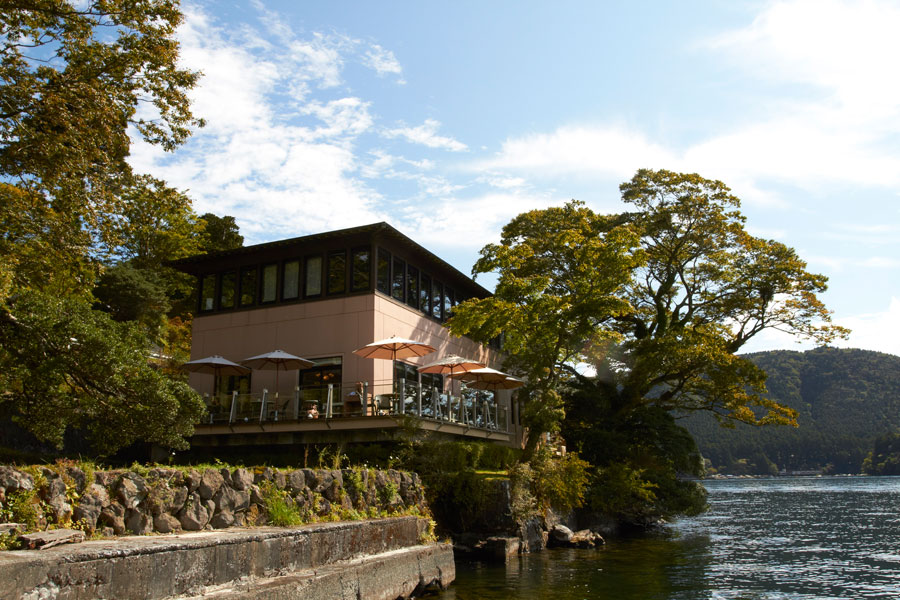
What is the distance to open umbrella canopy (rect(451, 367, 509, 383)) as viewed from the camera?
25047 mm

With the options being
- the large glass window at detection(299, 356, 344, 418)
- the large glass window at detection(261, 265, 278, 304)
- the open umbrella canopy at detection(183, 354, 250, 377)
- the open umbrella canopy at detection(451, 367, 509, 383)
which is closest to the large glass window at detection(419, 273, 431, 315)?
the open umbrella canopy at detection(451, 367, 509, 383)

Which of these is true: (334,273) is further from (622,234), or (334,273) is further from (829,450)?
(829,450)

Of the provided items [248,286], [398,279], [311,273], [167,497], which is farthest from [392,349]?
[167,497]

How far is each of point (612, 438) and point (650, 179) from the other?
12.2 m

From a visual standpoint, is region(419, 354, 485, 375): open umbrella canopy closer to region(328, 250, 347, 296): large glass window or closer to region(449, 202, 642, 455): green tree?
region(449, 202, 642, 455): green tree

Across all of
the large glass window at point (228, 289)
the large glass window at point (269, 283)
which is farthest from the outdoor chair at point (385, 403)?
the large glass window at point (228, 289)

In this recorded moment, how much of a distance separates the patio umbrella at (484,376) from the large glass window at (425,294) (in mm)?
3231

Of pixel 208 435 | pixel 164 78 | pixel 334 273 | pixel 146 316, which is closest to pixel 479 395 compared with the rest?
pixel 334 273

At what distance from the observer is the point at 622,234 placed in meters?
25.0

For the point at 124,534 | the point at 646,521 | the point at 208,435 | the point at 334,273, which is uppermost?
the point at 334,273

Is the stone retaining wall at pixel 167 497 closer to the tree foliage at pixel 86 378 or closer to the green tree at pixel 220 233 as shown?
the tree foliage at pixel 86 378

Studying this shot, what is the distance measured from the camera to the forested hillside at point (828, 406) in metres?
124

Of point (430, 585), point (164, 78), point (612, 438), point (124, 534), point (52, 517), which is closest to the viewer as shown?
point (52, 517)

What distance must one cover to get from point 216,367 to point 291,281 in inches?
166
